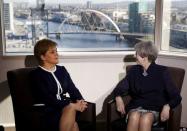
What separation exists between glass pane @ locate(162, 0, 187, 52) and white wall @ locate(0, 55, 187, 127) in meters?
0.18

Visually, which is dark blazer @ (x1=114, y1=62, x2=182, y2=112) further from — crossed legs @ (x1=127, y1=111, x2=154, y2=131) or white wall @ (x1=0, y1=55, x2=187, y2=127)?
white wall @ (x1=0, y1=55, x2=187, y2=127)

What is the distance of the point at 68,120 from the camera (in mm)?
2508

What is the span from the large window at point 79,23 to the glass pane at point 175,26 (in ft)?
0.47

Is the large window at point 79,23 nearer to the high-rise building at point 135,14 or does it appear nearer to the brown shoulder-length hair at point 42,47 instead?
the high-rise building at point 135,14

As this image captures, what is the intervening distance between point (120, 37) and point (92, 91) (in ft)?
2.17

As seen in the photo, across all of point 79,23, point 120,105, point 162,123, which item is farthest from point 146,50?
point 79,23

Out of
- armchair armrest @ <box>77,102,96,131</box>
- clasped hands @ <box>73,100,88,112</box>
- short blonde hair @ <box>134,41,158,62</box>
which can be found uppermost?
short blonde hair @ <box>134,41,158,62</box>

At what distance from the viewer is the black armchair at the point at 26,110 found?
8.19ft

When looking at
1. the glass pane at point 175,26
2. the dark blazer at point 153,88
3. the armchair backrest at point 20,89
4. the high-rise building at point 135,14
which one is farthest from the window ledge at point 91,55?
the armchair backrest at point 20,89

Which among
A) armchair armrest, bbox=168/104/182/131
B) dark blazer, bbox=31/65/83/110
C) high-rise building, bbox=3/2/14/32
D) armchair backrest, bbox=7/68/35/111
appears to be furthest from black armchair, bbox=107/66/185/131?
high-rise building, bbox=3/2/14/32

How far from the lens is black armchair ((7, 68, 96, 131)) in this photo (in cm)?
250

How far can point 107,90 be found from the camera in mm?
3414

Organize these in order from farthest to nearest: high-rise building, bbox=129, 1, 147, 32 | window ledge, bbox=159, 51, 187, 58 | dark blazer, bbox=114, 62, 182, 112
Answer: high-rise building, bbox=129, 1, 147, 32
window ledge, bbox=159, 51, 187, 58
dark blazer, bbox=114, 62, 182, 112

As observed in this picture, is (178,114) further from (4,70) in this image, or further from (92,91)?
(4,70)
